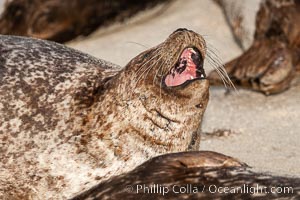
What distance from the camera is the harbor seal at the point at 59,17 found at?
349 inches

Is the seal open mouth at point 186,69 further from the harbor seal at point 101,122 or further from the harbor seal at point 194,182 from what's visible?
the harbor seal at point 194,182

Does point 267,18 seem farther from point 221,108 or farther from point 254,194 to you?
point 254,194

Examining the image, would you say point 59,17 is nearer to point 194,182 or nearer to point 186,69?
point 186,69

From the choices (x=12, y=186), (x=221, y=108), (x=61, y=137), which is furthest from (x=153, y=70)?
(x=221, y=108)

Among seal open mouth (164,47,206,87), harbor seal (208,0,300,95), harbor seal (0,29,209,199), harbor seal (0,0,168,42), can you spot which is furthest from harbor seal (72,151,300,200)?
harbor seal (0,0,168,42)

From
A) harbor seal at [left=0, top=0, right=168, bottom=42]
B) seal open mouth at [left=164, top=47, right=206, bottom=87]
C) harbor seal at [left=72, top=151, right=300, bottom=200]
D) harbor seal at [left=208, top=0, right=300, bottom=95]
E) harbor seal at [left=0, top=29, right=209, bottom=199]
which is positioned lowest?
harbor seal at [left=72, top=151, right=300, bottom=200]

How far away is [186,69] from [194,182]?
953mm

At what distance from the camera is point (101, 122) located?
530cm

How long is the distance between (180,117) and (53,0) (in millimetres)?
4084

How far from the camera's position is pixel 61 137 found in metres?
5.27

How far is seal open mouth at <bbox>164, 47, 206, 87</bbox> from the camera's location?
524cm

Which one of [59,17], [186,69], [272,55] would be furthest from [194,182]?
[59,17]

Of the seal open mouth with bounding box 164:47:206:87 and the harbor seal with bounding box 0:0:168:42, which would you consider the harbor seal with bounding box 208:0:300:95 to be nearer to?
the harbor seal with bounding box 0:0:168:42

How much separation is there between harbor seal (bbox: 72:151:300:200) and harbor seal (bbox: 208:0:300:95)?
287 cm
